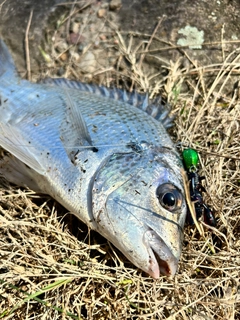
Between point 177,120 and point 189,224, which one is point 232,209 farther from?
point 177,120

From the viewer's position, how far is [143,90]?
12.6 feet

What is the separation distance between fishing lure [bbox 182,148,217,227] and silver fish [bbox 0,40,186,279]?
0.16 meters

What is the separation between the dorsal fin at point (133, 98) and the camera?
334 cm

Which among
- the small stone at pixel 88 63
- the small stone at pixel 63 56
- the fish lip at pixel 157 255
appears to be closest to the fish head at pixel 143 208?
the fish lip at pixel 157 255

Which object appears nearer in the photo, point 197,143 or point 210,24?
point 197,143

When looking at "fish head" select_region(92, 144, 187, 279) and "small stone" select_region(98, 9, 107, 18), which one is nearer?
"fish head" select_region(92, 144, 187, 279)

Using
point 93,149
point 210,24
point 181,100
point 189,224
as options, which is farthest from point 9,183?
point 210,24

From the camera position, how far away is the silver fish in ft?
8.61

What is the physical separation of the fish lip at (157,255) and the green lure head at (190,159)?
0.71 metres

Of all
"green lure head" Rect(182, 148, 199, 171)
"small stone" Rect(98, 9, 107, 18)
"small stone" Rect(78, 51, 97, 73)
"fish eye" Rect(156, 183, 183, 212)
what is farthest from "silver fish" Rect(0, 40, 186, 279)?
"small stone" Rect(98, 9, 107, 18)

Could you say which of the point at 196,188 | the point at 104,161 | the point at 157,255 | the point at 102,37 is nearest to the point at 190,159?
the point at 196,188

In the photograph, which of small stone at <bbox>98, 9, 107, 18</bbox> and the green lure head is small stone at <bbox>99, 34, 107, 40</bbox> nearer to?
small stone at <bbox>98, 9, 107, 18</bbox>

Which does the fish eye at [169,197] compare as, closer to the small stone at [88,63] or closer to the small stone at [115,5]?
the small stone at [88,63]

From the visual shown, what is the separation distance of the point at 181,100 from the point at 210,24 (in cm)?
80
